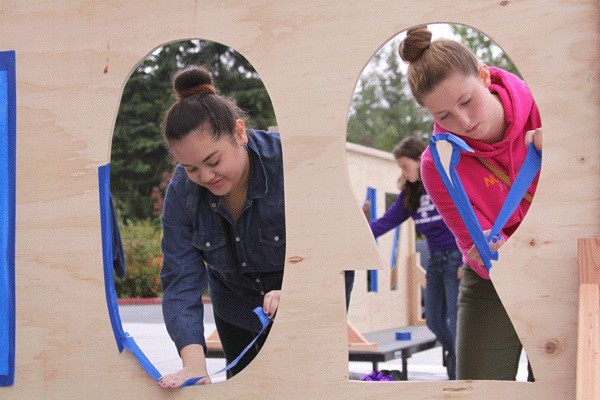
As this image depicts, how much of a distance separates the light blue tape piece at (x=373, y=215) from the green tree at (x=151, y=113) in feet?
36.0

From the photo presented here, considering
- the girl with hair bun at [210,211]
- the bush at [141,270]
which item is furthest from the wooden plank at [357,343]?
the bush at [141,270]

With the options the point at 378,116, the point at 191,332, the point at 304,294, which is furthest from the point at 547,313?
the point at 378,116

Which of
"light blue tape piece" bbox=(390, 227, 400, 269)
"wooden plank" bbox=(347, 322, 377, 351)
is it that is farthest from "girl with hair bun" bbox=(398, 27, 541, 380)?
"light blue tape piece" bbox=(390, 227, 400, 269)

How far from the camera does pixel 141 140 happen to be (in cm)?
1902

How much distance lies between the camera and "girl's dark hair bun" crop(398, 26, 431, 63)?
8.70ft

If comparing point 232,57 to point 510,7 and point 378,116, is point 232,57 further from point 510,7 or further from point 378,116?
point 510,7

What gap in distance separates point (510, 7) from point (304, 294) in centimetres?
95

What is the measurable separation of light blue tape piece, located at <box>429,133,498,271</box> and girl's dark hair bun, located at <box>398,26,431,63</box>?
1.00ft

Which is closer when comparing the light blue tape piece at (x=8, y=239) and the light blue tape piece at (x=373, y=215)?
the light blue tape piece at (x=8, y=239)

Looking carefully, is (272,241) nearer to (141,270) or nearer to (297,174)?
(297,174)

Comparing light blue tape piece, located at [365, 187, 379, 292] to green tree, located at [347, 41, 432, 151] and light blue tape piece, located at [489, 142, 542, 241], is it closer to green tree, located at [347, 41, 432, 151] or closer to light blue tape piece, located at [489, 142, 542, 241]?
light blue tape piece, located at [489, 142, 542, 241]

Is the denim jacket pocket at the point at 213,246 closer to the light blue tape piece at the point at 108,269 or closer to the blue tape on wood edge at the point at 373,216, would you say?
the light blue tape piece at the point at 108,269

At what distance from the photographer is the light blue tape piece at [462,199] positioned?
2.38 meters

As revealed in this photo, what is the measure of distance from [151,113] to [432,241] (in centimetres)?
1422
